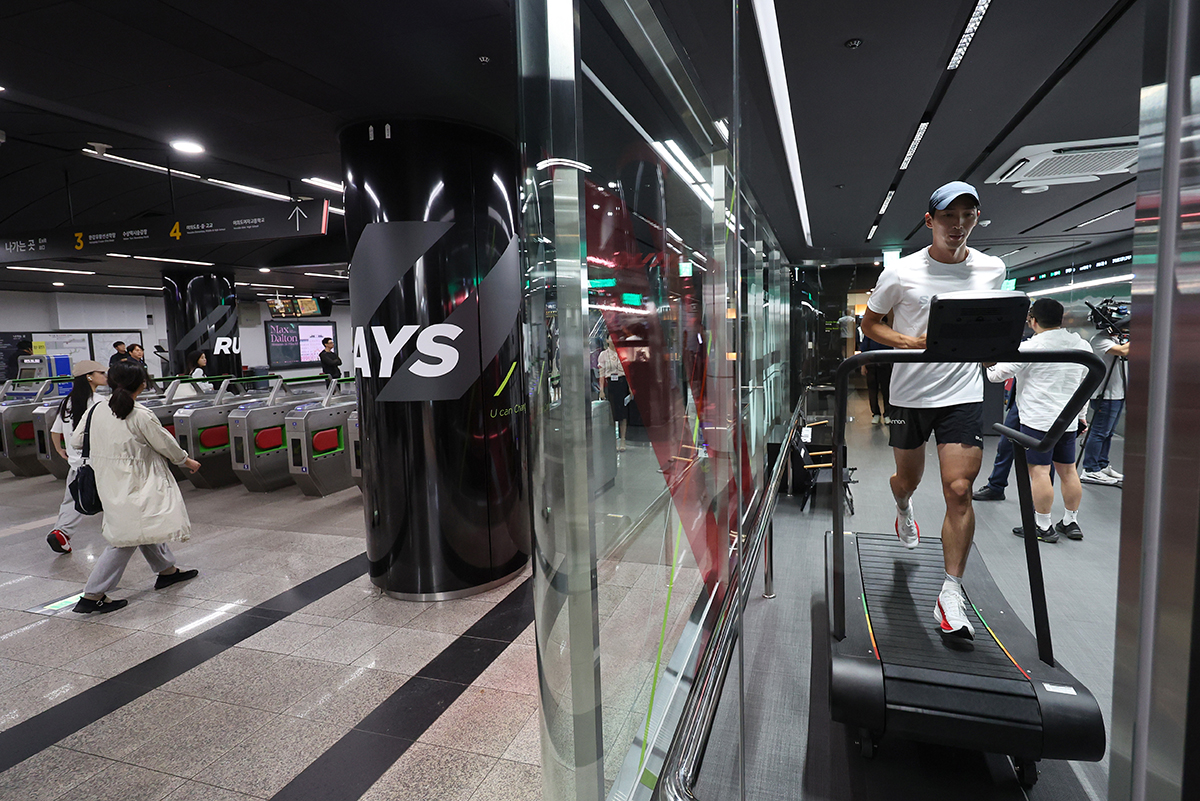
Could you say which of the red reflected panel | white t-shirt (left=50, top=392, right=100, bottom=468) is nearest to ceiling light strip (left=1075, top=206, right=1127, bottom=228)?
the red reflected panel

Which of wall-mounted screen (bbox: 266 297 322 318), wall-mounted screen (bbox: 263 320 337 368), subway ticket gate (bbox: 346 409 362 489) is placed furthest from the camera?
wall-mounted screen (bbox: 263 320 337 368)

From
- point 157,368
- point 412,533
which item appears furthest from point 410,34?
point 157,368

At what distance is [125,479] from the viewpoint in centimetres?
351

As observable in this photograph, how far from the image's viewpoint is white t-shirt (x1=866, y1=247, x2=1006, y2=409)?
97.5 inches

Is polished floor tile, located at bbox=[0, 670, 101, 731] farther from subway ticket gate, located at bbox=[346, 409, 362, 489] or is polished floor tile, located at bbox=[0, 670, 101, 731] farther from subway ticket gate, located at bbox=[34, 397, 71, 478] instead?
subway ticket gate, located at bbox=[34, 397, 71, 478]

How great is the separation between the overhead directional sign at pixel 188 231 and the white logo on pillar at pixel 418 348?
87.2 inches

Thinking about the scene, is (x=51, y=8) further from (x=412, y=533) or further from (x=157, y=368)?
(x=157, y=368)

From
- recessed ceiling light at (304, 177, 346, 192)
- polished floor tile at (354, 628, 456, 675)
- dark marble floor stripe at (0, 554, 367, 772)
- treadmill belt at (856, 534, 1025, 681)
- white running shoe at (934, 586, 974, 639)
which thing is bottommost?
polished floor tile at (354, 628, 456, 675)

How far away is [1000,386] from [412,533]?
8.74m

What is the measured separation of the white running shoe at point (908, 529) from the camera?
Result: 3.34 m

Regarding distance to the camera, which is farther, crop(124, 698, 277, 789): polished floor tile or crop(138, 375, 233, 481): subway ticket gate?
crop(138, 375, 233, 481): subway ticket gate

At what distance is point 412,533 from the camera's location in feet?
12.0

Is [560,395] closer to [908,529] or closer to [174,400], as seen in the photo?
[908,529]

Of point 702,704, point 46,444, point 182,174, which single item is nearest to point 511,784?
point 702,704
